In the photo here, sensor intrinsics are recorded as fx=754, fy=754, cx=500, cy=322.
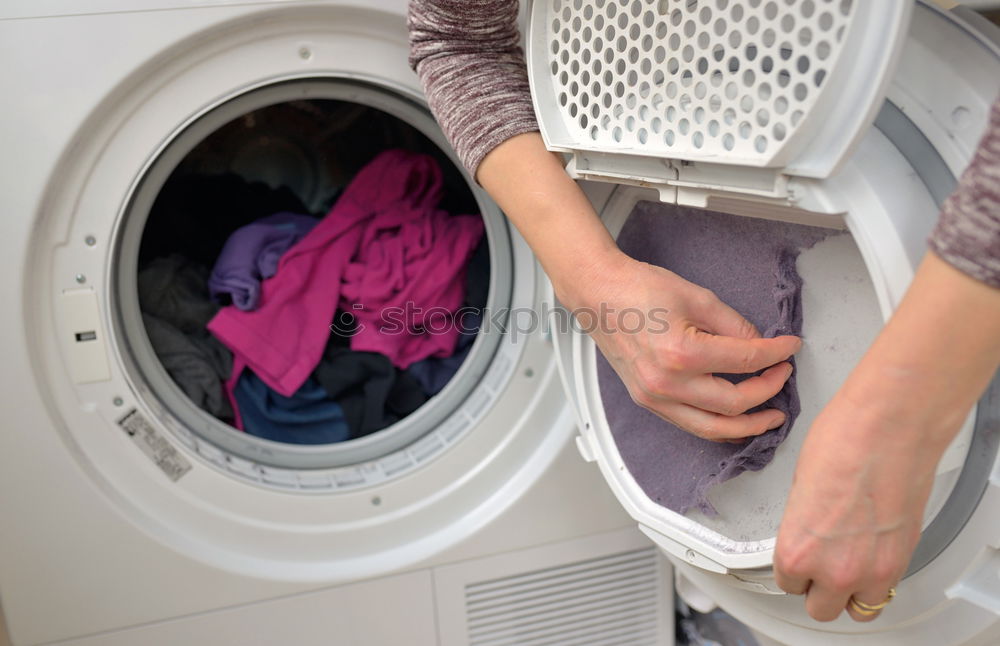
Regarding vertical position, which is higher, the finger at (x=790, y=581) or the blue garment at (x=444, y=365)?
the blue garment at (x=444, y=365)

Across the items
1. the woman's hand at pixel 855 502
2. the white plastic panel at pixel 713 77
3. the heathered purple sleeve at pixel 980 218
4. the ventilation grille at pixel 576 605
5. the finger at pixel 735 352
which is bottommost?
the ventilation grille at pixel 576 605

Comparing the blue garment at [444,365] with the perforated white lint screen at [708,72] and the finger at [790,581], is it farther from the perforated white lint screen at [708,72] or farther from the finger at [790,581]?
the finger at [790,581]

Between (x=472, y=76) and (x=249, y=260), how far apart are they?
0.50 metres

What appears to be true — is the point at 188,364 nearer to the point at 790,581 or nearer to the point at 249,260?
the point at 249,260

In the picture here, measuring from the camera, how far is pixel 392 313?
102cm

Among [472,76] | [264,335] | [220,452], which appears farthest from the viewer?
[264,335]

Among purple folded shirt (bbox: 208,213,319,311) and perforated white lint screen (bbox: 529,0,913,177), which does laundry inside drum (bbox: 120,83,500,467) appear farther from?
perforated white lint screen (bbox: 529,0,913,177)

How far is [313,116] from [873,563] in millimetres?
981

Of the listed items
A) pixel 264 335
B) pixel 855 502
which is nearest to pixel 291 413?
pixel 264 335

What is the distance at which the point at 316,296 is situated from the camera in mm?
1010

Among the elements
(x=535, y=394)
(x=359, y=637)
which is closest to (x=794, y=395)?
(x=535, y=394)

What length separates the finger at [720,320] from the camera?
0.58 m

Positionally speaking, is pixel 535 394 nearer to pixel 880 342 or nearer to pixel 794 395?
pixel 794 395

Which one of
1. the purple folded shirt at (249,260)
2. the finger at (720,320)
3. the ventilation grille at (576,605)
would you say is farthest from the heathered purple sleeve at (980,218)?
the purple folded shirt at (249,260)
